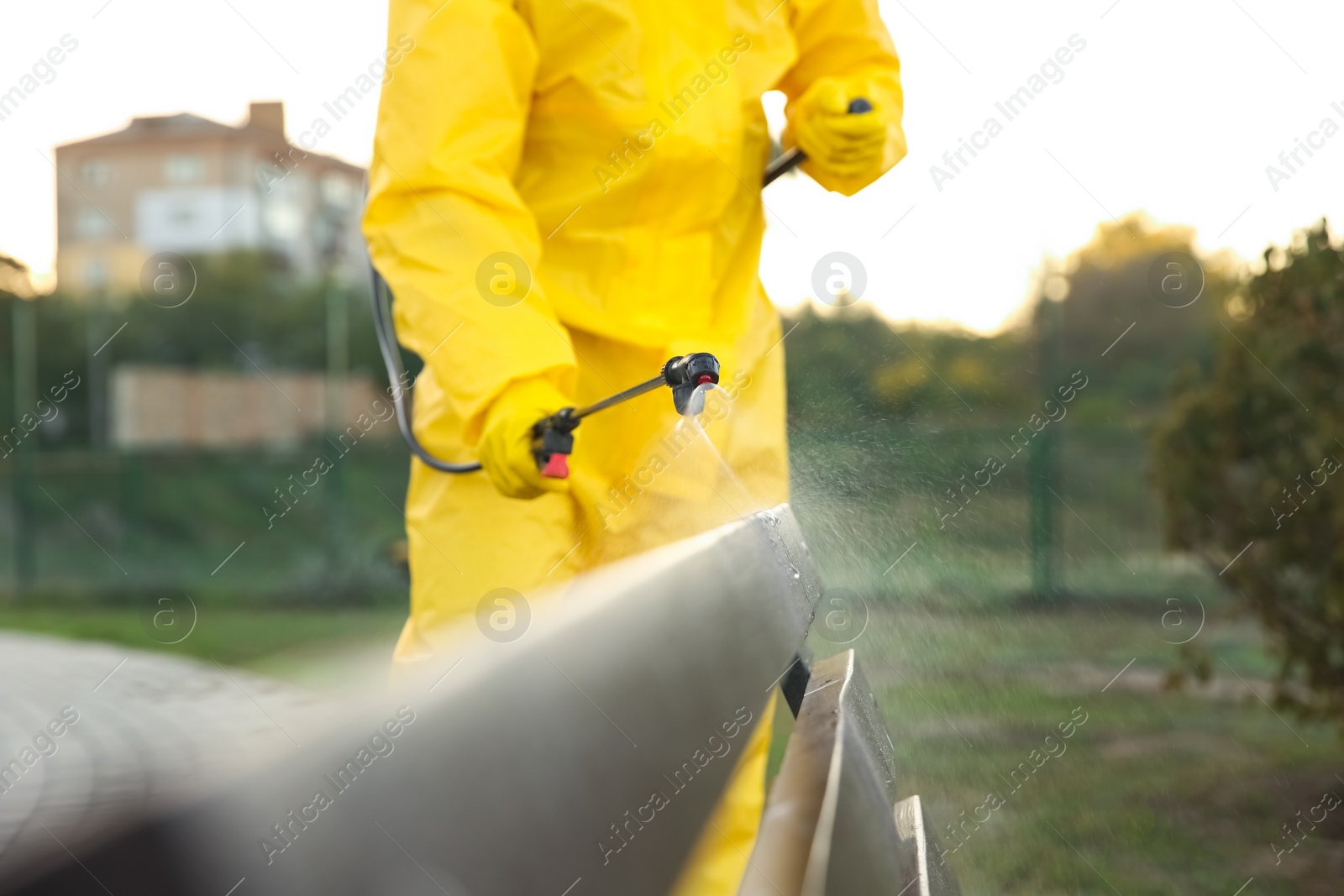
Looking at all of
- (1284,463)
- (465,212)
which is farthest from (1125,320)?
(465,212)

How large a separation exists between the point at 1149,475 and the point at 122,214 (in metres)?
9.17

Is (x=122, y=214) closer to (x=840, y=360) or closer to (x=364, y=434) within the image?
(x=364, y=434)

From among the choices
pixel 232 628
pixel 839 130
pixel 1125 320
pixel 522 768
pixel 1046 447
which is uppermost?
pixel 232 628

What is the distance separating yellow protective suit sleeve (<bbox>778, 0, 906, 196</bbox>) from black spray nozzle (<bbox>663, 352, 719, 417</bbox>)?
38.4 inches

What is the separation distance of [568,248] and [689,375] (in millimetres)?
774

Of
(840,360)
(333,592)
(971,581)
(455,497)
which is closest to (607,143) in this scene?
(455,497)

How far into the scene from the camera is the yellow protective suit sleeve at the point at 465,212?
5.48 feet

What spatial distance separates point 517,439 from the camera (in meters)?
1.56

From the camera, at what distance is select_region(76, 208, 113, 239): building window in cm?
1083

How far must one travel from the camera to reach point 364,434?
960 cm

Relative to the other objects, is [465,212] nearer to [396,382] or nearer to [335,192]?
[396,382]

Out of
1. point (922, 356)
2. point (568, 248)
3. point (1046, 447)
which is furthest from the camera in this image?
point (1046, 447)

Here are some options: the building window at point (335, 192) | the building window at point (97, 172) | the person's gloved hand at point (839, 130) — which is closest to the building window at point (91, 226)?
the building window at point (97, 172)

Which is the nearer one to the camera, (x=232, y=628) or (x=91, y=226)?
(x=232, y=628)
